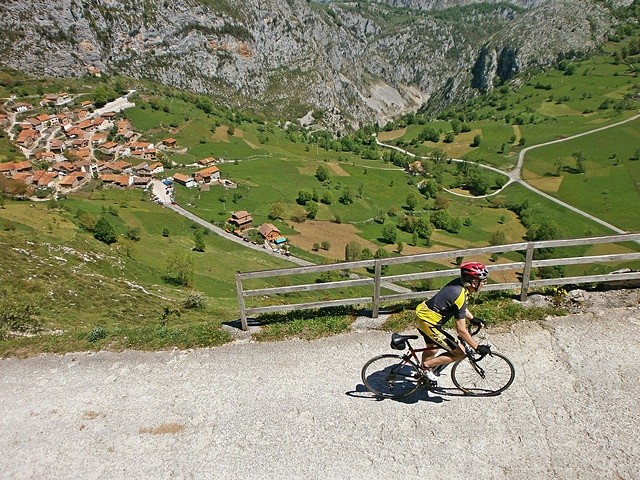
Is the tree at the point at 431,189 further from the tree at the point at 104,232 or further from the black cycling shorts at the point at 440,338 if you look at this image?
the black cycling shorts at the point at 440,338

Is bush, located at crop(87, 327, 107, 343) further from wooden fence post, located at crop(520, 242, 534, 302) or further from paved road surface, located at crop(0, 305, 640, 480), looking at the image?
wooden fence post, located at crop(520, 242, 534, 302)

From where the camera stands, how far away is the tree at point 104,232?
61156mm

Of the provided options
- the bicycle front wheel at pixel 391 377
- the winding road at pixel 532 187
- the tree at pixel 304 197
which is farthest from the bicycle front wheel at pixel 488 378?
the winding road at pixel 532 187

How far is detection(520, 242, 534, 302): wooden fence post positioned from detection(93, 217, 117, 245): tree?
6143 centimetres

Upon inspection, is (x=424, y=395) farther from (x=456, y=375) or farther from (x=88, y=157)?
(x=88, y=157)

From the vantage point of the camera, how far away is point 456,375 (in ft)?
29.8

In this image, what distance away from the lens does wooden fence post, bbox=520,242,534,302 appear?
1061cm

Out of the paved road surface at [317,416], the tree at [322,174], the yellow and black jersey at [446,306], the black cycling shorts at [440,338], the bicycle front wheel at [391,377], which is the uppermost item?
the yellow and black jersey at [446,306]

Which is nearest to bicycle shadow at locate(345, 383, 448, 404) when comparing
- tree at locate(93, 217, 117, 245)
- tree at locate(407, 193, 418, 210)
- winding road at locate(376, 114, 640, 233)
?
tree at locate(93, 217, 117, 245)

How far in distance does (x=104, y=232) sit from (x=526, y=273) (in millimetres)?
63889

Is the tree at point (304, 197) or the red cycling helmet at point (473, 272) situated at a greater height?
the red cycling helmet at point (473, 272)

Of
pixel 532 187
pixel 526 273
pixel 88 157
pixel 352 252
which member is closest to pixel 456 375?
pixel 526 273

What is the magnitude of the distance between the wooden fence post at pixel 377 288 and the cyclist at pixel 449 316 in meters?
2.83

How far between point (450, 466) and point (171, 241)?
238ft
